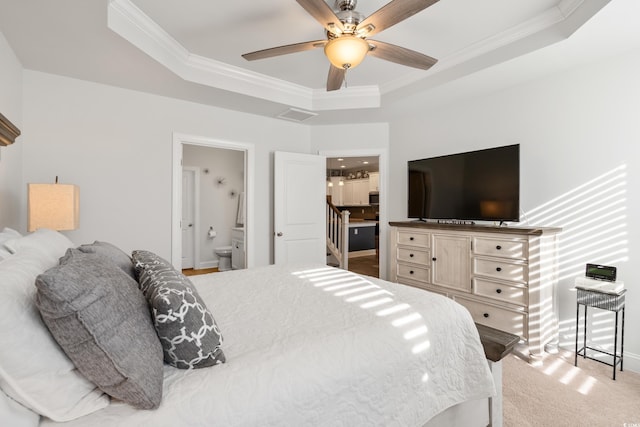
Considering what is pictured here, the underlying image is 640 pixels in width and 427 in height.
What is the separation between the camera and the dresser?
2559mm

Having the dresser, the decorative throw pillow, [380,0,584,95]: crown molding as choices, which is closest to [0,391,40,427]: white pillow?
the decorative throw pillow

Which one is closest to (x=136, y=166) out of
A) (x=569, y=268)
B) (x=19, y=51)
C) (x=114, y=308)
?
(x=19, y=51)

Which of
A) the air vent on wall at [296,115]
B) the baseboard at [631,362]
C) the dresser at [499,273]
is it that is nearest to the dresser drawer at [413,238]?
the dresser at [499,273]

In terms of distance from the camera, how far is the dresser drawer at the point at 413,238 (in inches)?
133

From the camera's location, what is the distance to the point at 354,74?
3408 millimetres

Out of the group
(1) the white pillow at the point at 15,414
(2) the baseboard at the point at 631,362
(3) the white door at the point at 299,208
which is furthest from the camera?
(3) the white door at the point at 299,208

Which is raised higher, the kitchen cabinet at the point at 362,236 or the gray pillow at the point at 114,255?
the gray pillow at the point at 114,255

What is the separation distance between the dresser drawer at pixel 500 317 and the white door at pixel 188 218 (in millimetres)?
4897

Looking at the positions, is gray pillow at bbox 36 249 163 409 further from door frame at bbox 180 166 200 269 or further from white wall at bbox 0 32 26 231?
door frame at bbox 180 166 200 269

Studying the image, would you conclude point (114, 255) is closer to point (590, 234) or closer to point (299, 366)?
point (299, 366)

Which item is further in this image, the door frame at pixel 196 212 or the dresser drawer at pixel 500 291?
the door frame at pixel 196 212

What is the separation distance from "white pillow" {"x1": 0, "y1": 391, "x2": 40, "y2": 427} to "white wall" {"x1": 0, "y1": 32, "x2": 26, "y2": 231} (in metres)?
2.22

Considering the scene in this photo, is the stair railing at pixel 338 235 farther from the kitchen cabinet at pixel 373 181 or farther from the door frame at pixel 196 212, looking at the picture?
the kitchen cabinet at pixel 373 181

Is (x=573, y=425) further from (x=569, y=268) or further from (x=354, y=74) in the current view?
(x=354, y=74)
